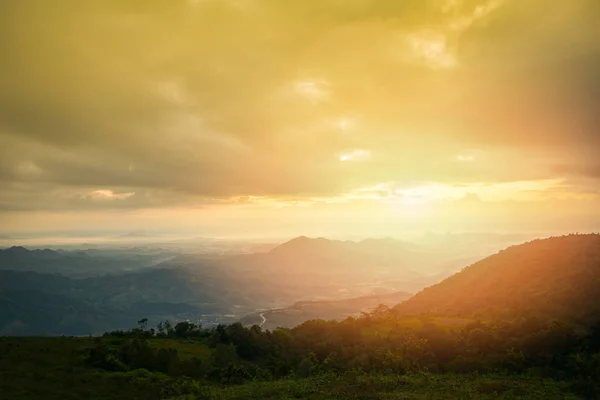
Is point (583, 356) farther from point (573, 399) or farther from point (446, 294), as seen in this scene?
point (446, 294)

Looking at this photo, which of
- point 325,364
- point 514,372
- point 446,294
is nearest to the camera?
point 514,372

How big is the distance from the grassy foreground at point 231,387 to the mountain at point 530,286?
6592 cm

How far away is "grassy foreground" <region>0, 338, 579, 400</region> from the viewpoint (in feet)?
123

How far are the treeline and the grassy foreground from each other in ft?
13.7

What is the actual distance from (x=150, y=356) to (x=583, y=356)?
62.4 meters

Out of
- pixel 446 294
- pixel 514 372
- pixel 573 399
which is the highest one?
pixel 573 399

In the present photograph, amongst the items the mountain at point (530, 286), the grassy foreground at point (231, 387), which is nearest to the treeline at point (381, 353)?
the grassy foreground at point (231, 387)

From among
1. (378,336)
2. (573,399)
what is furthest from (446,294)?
(573,399)

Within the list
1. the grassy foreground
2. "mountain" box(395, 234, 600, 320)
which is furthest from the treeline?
"mountain" box(395, 234, 600, 320)

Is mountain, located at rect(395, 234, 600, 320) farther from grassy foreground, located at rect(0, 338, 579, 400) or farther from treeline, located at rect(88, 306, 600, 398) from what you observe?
grassy foreground, located at rect(0, 338, 579, 400)

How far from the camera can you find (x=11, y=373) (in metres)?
44.6

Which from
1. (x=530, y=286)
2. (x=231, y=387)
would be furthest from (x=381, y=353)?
(x=530, y=286)

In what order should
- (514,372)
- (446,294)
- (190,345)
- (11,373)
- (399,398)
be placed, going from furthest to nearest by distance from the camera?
(446,294), (190,345), (514,372), (11,373), (399,398)

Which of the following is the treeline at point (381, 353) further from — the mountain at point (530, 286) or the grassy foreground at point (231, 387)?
the mountain at point (530, 286)
